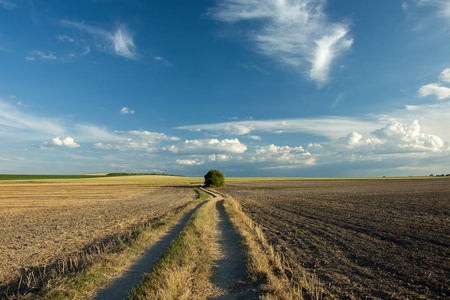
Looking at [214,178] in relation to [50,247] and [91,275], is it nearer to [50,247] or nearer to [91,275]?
[50,247]

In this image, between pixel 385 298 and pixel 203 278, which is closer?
pixel 385 298

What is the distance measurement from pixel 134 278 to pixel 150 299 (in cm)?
227

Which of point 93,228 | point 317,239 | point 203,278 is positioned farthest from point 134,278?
point 93,228

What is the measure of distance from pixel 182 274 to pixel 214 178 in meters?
68.8

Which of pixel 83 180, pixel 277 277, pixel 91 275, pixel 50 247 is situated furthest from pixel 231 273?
pixel 83 180

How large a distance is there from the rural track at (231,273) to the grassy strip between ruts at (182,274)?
0.94ft

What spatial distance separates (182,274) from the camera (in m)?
7.33

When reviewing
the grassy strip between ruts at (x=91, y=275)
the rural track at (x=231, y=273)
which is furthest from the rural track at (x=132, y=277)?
the rural track at (x=231, y=273)

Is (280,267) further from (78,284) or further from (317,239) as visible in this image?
(78,284)

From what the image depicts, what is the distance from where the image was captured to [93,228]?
16406 millimetres

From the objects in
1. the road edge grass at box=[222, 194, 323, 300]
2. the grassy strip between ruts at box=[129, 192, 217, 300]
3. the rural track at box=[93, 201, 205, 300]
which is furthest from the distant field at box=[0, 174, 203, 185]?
the road edge grass at box=[222, 194, 323, 300]

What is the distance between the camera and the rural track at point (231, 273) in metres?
6.68

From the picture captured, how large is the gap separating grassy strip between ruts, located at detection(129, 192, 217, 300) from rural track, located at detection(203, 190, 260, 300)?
29 centimetres

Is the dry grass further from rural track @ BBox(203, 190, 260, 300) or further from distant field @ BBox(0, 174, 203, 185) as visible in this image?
distant field @ BBox(0, 174, 203, 185)
